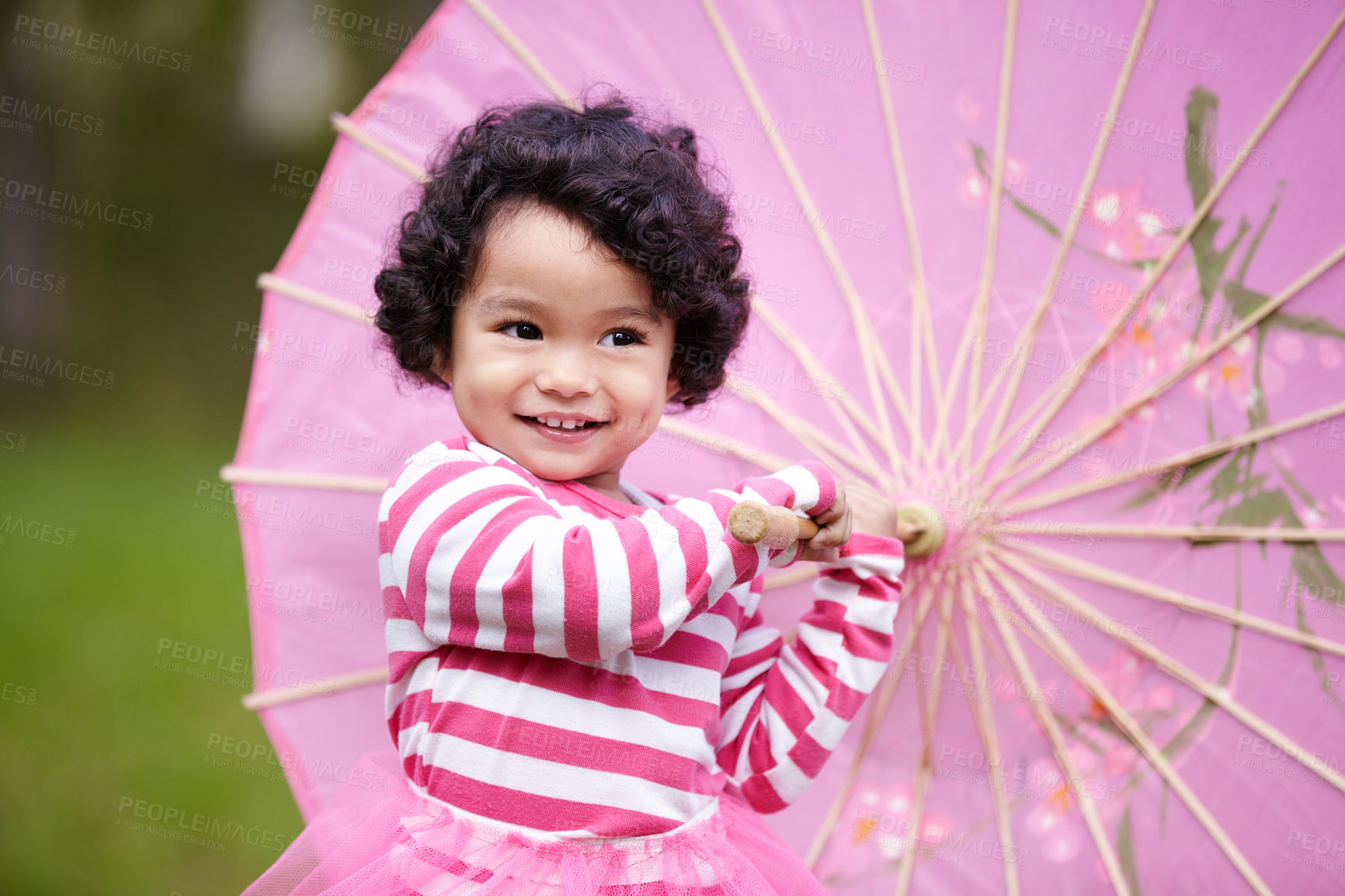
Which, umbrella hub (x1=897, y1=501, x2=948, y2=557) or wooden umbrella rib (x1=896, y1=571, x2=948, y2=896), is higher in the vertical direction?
umbrella hub (x1=897, y1=501, x2=948, y2=557)

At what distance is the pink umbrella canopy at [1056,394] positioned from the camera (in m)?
0.97

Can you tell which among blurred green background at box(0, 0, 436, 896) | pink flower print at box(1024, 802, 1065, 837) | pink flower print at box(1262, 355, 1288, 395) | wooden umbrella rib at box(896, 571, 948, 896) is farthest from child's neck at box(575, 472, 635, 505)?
blurred green background at box(0, 0, 436, 896)

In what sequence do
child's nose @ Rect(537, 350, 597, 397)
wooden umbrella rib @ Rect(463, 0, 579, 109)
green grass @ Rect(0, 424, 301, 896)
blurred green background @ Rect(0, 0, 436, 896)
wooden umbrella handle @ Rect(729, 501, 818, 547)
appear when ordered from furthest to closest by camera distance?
blurred green background @ Rect(0, 0, 436, 896)
green grass @ Rect(0, 424, 301, 896)
wooden umbrella rib @ Rect(463, 0, 579, 109)
child's nose @ Rect(537, 350, 597, 397)
wooden umbrella handle @ Rect(729, 501, 818, 547)

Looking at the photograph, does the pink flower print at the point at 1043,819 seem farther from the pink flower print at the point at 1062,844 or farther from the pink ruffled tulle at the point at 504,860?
the pink ruffled tulle at the point at 504,860

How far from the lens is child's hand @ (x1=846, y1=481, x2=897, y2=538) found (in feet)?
3.25

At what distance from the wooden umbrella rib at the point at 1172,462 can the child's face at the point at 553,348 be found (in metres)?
0.38

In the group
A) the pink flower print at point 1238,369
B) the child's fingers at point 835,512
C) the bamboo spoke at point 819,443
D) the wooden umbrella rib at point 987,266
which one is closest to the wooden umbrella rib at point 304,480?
the bamboo spoke at point 819,443

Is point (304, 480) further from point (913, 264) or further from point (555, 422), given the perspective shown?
point (913, 264)

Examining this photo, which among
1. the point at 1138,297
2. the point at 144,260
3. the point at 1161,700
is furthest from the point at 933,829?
the point at 144,260

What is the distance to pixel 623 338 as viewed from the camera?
97 centimetres

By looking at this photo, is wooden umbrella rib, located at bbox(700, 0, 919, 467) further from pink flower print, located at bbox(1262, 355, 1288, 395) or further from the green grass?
the green grass

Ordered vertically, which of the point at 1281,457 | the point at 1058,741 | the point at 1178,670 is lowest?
the point at 1058,741

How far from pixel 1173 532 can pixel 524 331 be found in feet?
2.09

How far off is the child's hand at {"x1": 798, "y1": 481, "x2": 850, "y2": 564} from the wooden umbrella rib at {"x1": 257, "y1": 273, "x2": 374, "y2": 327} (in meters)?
0.59
